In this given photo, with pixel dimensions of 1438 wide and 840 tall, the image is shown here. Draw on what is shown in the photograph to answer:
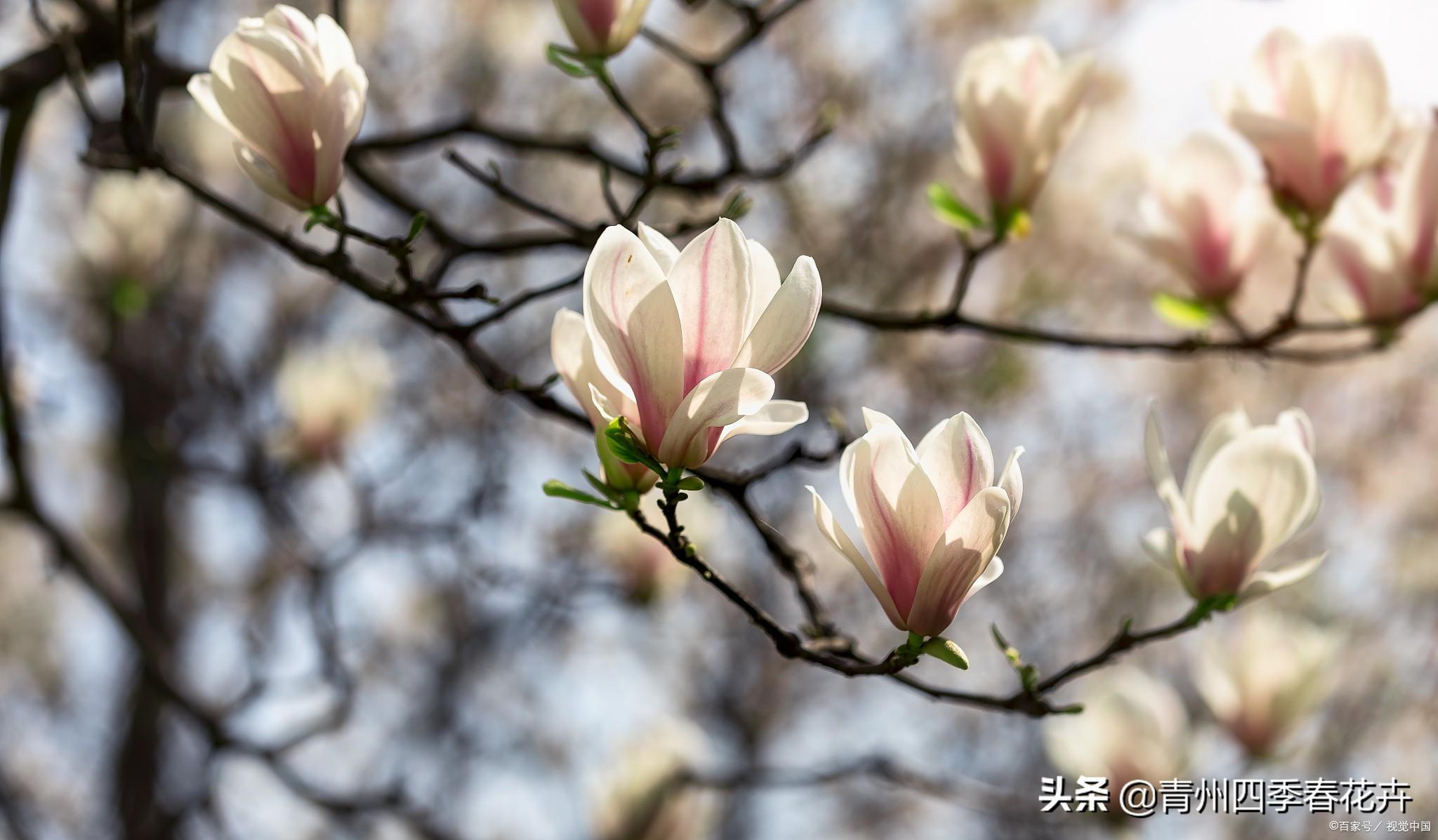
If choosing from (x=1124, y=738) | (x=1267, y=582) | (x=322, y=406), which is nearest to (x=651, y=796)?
(x=1124, y=738)

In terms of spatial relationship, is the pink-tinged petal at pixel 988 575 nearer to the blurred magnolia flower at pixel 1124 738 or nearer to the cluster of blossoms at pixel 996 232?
the cluster of blossoms at pixel 996 232

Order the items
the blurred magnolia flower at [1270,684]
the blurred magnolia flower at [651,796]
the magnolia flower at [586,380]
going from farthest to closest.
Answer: the blurred magnolia flower at [651,796] → the blurred magnolia flower at [1270,684] → the magnolia flower at [586,380]

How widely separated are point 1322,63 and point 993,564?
1.05 metres

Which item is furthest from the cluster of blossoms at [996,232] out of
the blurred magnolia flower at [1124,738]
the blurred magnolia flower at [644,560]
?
the blurred magnolia flower at [644,560]

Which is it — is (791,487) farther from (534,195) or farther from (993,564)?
(993,564)

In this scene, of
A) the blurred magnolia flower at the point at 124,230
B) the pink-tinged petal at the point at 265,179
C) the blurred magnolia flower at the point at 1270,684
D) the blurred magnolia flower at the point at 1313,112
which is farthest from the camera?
the blurred magnolia flower at the point at 124,230

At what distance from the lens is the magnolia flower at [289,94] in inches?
42.7

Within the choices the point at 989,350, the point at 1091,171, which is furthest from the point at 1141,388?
the point at 989,350

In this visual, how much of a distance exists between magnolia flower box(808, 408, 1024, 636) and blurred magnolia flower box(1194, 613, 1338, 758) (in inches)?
51.8

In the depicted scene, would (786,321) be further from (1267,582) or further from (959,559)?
(1267,582)

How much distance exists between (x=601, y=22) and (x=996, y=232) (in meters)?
0.67

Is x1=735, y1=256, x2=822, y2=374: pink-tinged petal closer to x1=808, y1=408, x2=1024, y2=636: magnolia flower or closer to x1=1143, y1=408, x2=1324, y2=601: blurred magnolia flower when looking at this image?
x1=808, y1=408, x2=1024, y2=636: magnolia flower

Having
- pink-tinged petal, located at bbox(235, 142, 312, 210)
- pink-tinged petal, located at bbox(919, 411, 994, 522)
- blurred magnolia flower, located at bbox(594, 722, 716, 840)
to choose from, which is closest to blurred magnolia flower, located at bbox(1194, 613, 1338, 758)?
blurred magnolia flower, located at bbox(594, 722, 716, 840)

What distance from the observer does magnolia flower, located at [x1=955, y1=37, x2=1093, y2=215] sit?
1606 millimetres
